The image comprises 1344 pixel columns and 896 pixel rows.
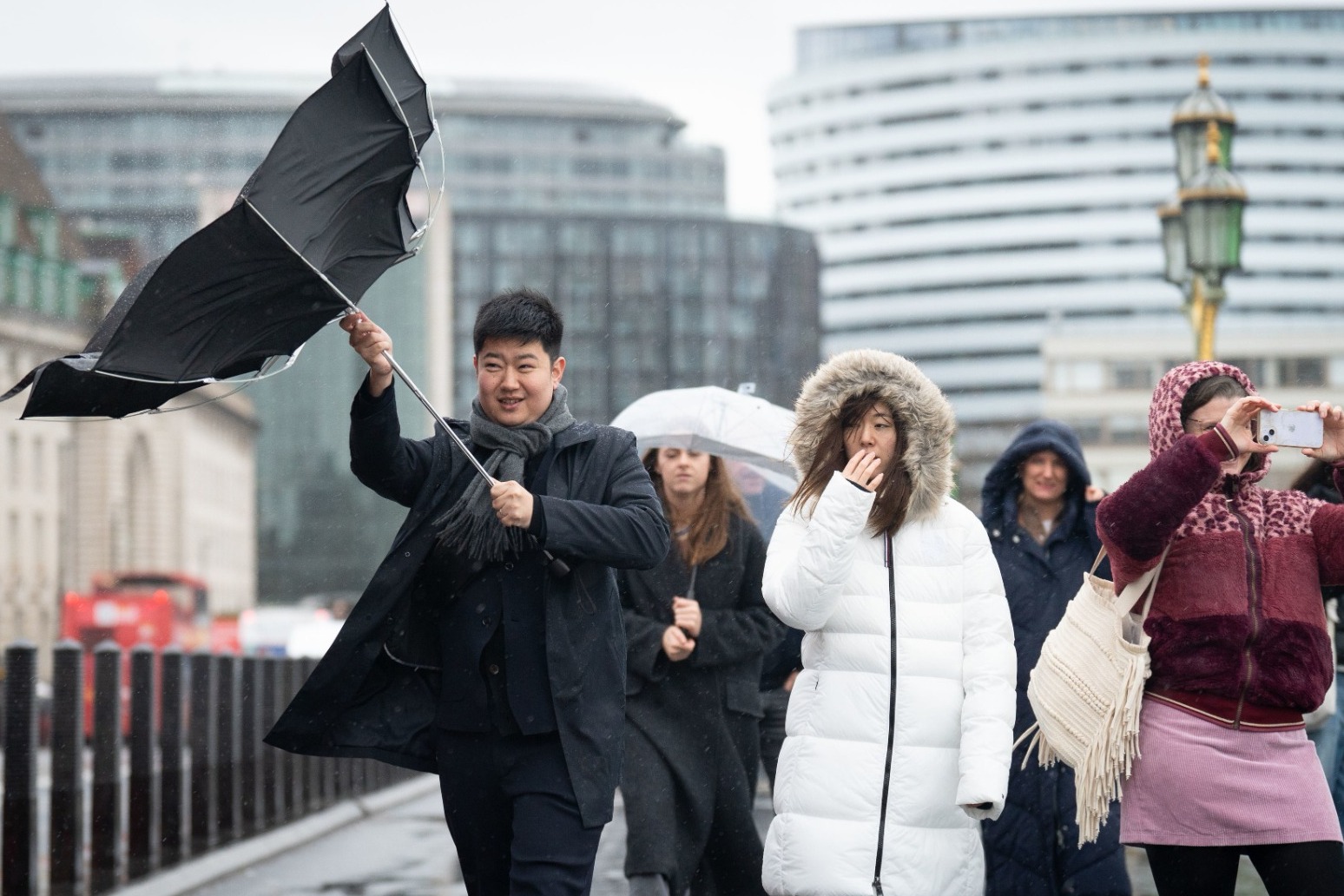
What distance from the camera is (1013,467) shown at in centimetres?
714

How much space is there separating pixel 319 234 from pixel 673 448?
9.44ft

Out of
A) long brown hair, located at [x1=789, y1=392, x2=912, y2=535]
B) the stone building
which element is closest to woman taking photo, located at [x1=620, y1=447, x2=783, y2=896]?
long brown hair, located at [x1=789, y1=392, x2=912, y2=535]

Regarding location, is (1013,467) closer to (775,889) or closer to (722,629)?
(722,629)

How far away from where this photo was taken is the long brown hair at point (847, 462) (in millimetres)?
4988

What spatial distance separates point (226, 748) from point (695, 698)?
19.8 ft

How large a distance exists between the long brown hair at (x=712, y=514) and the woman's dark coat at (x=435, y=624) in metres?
1.83

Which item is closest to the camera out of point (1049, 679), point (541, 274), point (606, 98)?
point (1049, 679)

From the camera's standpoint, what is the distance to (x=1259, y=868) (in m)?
4.54

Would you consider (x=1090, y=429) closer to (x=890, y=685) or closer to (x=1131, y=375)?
(x=1131, y=375)

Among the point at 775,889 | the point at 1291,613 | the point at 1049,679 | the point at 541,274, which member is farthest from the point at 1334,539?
the point at 541,274

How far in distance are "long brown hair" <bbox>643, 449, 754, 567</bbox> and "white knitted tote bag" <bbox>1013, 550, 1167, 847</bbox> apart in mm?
1892

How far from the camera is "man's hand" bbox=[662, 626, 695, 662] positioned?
6.41 meters

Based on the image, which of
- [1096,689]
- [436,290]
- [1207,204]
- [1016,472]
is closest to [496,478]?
[1096,689]

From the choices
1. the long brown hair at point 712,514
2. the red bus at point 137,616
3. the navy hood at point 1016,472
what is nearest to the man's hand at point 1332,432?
the navy hood at point 1016,472
